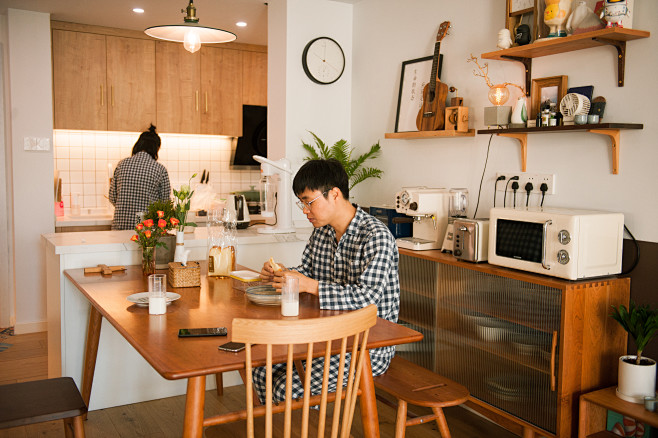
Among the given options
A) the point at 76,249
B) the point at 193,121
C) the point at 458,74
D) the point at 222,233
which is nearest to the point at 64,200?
the point at 193,121

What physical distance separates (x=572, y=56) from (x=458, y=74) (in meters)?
0.81

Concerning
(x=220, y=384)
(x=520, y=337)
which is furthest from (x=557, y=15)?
(x=220, y=384)

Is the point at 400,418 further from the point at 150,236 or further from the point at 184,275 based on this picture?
the point at 150,236

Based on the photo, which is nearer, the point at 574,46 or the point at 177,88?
the point at 574,46

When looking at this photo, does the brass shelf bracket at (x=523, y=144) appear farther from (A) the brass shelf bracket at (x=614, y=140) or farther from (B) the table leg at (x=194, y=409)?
(B) the table leg at (x=194, y=409)

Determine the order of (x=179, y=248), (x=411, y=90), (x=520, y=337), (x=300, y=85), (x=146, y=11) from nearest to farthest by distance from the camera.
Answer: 1. (x=520, y=337)
2. (x=179, y=248)
3. (x=411, y=90)
4. (x=300, y=85)
5. (x=146, y=11)

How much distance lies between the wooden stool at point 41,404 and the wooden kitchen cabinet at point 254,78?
13.2ft

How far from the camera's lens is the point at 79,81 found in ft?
16.6

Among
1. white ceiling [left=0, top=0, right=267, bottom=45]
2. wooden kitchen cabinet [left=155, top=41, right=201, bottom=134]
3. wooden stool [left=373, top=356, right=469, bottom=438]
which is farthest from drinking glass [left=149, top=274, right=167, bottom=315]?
wooden kitchen cabinet [left=155, top=41, right=201, bottom=134]

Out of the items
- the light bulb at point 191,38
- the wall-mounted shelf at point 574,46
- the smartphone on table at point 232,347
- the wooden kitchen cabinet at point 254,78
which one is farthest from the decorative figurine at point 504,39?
the wooden kitchen cabinet at point 254,78

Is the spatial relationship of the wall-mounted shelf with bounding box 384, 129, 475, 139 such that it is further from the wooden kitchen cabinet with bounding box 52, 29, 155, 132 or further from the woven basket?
the wooden kitchen cabinet with bounding box 52, 29, 155, 132

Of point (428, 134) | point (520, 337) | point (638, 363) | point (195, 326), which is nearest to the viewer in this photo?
point (195, 326)

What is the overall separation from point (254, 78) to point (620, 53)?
12.4 ft

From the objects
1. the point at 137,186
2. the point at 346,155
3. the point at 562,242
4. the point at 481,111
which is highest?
the point at 481,111
